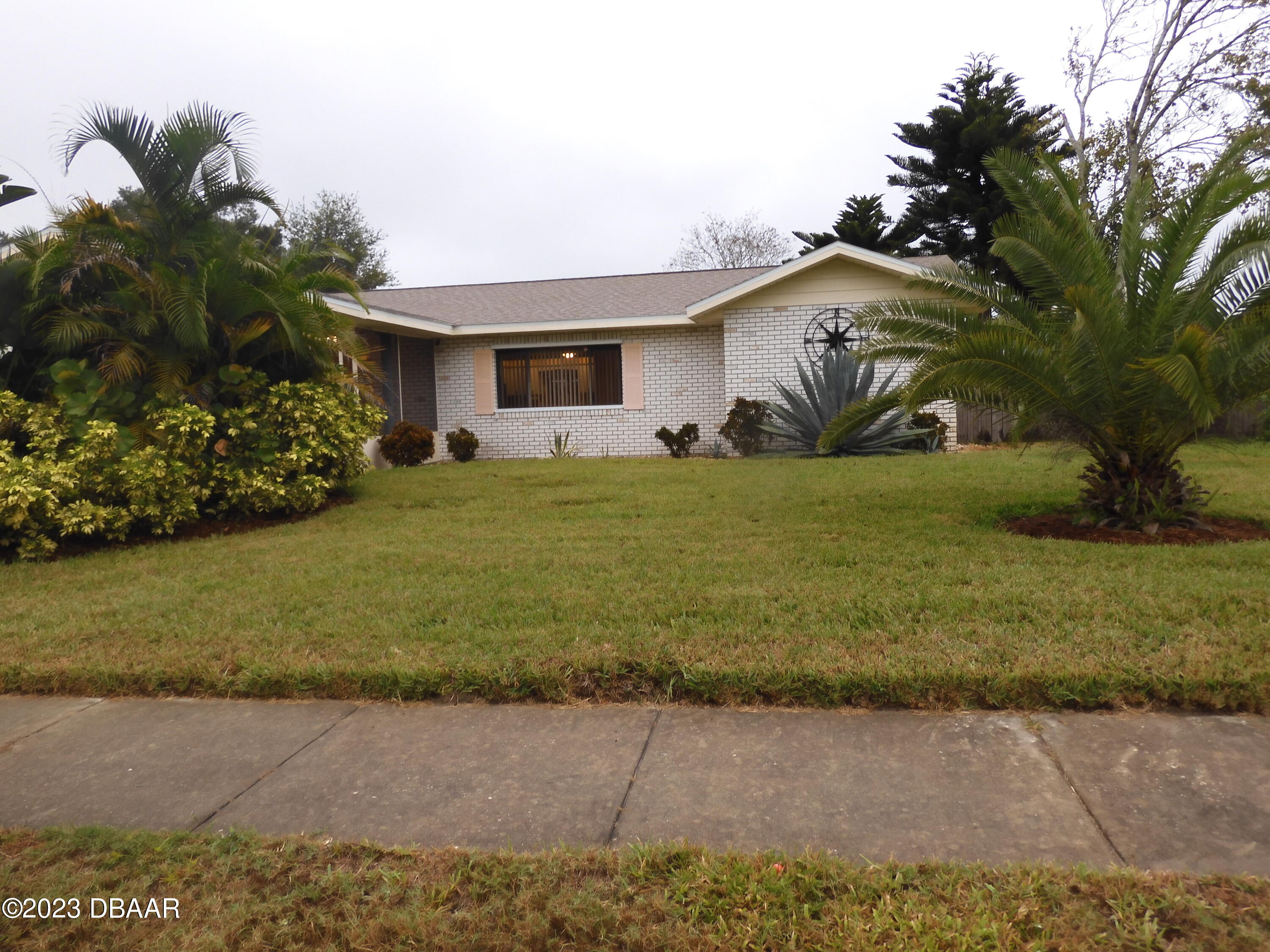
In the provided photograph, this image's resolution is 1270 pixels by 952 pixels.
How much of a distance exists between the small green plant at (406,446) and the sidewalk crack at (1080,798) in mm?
12798

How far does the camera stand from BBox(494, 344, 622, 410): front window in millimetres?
16828

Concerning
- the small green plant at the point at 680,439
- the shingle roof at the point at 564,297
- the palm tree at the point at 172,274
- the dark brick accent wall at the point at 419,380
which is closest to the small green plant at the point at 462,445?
the dark brick accent wall at the point at 419,380

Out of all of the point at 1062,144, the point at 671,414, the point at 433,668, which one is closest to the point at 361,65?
the point at 671,414

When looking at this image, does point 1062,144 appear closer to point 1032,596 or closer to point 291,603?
point 1032,596

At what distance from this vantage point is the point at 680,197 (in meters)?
42.7

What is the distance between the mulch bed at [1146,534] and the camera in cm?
648

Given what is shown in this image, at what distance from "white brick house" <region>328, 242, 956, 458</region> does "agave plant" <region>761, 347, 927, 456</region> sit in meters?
1.26

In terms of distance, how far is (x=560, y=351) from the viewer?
665 inches

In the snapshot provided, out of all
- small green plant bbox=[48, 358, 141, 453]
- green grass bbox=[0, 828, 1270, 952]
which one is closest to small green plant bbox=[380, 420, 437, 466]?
small green plant bbox=[48, 358, 141, 453]

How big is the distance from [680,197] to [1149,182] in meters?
37.8

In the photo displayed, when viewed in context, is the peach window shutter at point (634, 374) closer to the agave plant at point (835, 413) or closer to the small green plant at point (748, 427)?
the small green plant at point (748, 427)

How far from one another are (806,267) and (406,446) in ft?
25.2

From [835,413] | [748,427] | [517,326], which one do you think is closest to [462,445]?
[517,326]

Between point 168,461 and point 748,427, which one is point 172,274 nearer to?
point 168,461
